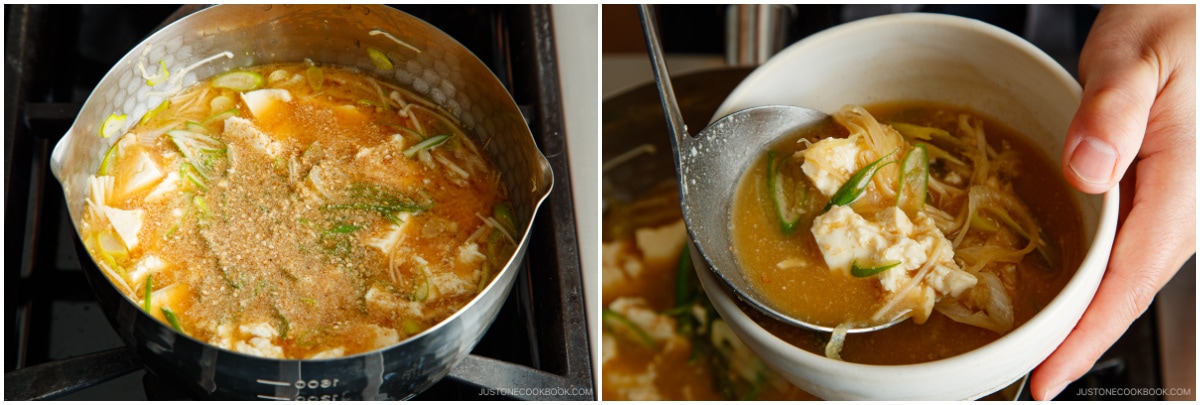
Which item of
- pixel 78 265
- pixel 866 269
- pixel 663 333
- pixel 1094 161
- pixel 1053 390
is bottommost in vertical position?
pixel 663 333

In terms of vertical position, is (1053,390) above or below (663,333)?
above

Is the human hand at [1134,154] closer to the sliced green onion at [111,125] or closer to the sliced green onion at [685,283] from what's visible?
the sliced green onion at [685,283]

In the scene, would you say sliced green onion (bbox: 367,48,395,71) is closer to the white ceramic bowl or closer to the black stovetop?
the black stovetop

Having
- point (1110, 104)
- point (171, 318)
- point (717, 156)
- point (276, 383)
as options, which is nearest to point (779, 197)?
point (717, 156)

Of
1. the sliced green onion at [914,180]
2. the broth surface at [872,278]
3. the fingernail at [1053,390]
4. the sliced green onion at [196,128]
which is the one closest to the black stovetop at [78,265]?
the sliced green onion at [196,128]

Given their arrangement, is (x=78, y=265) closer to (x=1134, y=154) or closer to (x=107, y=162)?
(x=107, y=162)

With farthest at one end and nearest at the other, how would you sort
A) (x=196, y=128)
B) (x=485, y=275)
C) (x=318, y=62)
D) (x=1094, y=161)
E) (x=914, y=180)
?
(x=318, y=62) → (x=196, y=128) → (x=485, y=275) → (x=914, y=180) → (x=1094, y=161)

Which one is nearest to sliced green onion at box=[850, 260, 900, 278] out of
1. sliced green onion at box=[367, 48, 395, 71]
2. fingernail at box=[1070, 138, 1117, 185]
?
fingernail at box=[1070, 138, 1117, 185]
